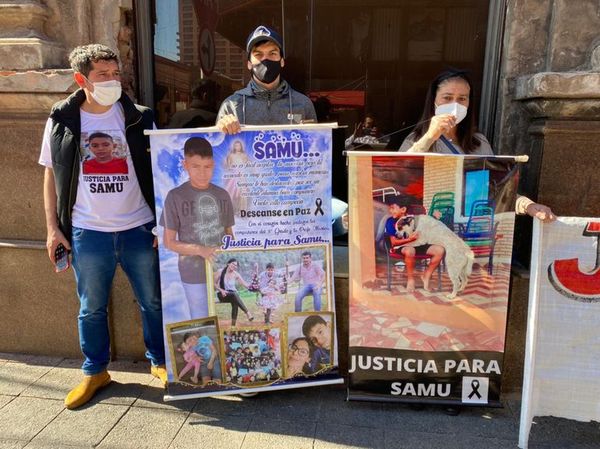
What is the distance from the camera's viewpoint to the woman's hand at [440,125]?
2664 mm

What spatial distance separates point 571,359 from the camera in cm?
265

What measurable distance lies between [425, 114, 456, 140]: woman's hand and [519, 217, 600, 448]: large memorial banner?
69cm

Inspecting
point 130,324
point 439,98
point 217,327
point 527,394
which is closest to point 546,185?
point 439,98

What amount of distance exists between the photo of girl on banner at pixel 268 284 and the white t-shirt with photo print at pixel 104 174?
659mm

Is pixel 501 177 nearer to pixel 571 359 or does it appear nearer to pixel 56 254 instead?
pixel 571 359

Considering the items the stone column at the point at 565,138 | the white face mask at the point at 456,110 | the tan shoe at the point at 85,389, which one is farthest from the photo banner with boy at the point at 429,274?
the tan shoe at the point at 85,389

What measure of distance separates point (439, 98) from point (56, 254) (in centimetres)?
250

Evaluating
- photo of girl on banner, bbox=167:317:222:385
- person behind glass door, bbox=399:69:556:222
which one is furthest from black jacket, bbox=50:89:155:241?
person behind glass door, bbox=399:69:556:222

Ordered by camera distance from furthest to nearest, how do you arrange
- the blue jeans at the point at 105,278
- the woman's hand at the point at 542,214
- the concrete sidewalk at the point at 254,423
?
1. the blue jeans at the point at 105,278
2. the concrete sidewalk at the point at 254,423
3. the woman's hand at the point at 542,214

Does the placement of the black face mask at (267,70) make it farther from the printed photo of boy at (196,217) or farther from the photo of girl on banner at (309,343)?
the photo of girl on banner at (309,343)

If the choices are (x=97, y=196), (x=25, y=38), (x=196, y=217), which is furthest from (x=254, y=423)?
(x=25, y=38)

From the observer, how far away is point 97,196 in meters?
2.96

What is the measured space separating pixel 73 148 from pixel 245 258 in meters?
1.19

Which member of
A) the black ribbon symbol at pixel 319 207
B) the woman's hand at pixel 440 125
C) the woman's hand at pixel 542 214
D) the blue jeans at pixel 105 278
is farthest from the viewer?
the blue jeans at pixel 105 278
